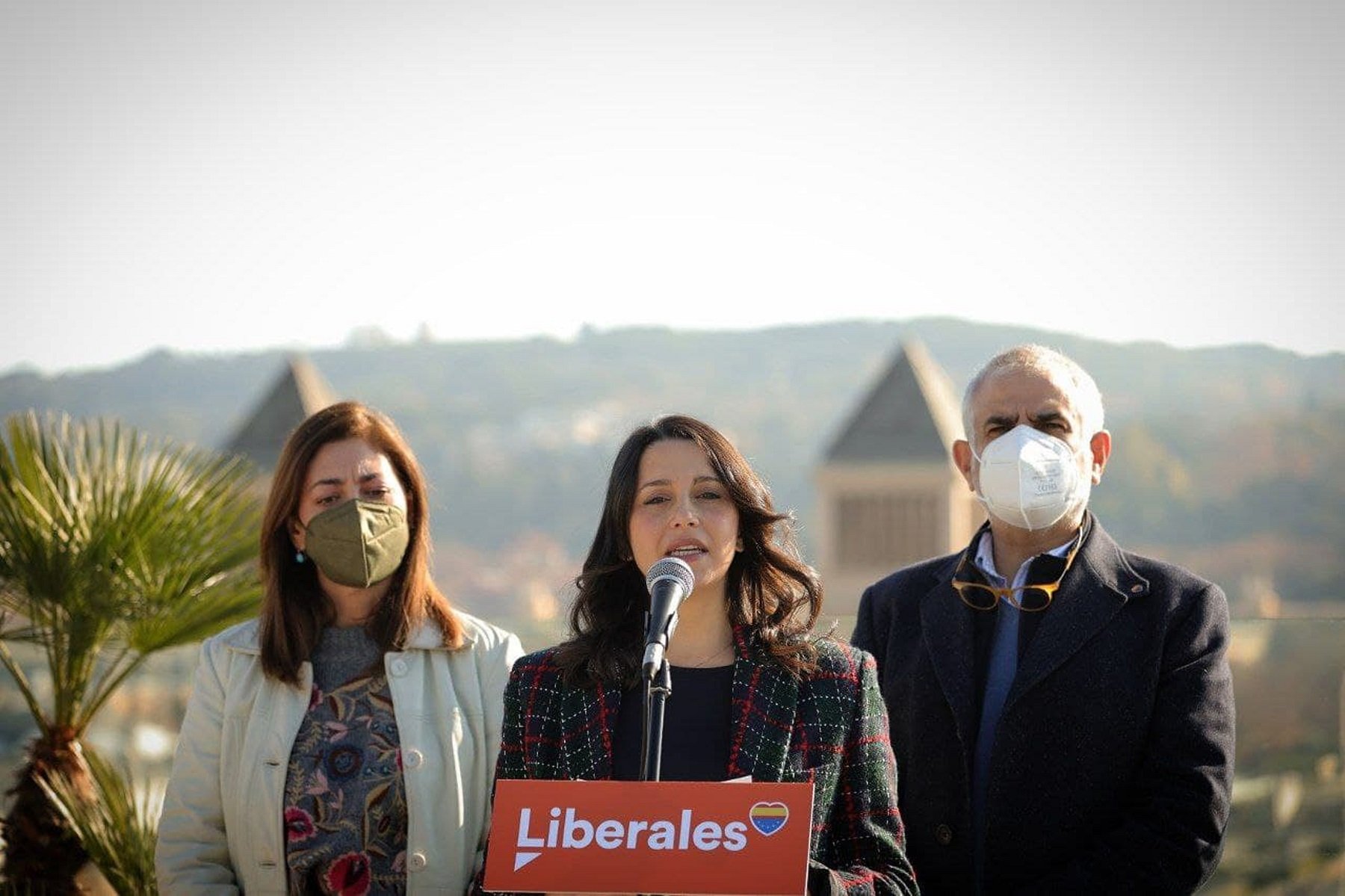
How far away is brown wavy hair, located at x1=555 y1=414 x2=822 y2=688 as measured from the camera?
3.87 metres

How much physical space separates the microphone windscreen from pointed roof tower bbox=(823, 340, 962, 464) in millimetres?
73760

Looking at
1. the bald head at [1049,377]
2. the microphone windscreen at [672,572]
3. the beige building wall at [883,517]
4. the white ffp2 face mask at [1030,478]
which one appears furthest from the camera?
the beige building wall at [883,517]

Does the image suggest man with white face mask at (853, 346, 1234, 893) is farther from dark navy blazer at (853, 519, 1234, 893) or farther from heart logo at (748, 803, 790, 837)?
heart logo at (748, 803, 790, 837)

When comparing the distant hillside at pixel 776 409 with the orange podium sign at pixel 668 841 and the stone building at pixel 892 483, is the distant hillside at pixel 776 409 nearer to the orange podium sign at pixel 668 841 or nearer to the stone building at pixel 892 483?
the stone building at pixel 892 483

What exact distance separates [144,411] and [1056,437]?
3706 inches

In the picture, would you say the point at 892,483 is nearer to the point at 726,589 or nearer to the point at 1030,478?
the point at 1030,478

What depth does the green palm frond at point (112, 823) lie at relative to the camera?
19.3 ft

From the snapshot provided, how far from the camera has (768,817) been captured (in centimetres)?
310

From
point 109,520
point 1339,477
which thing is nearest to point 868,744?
point 109,520

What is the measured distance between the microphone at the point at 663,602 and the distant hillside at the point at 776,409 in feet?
182

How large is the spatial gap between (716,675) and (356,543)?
4.24ft

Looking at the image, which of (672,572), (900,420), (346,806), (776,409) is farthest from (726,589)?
(776,409)

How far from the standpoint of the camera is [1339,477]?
122m

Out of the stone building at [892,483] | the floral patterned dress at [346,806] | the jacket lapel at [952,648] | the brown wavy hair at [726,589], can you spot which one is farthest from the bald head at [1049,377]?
the stone building at [892,483]
